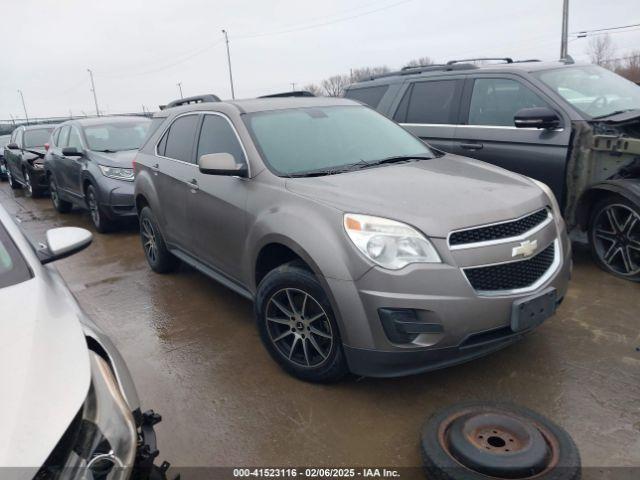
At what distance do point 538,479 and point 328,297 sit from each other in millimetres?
1322

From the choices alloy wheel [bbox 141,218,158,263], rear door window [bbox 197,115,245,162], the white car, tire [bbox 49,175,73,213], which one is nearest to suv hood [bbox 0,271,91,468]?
the white car

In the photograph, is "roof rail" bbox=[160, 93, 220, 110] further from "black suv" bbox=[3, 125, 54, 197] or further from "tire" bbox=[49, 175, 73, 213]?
"black suv" bbox=[3, 125, 54, 197]

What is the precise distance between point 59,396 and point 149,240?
4123 mm

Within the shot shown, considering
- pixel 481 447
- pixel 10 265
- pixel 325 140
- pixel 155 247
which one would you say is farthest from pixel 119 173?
pixel 481 447

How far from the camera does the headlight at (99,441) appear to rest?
148 centimetres

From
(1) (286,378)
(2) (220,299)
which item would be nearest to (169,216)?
(2) (220,299)

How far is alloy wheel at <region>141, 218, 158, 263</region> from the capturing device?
5311 millimetres

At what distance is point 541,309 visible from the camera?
2822mm

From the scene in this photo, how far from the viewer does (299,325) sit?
3.13 metres

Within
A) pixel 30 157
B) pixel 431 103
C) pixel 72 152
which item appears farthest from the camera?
pixel 30 157

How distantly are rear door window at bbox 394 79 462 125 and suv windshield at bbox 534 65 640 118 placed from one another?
0.92 meters

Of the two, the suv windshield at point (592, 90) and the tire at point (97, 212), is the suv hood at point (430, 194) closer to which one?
the suv windshield at point (592, 90)

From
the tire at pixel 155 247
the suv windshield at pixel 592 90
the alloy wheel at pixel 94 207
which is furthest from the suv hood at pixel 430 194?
the alloy wheel at pixel 94 207

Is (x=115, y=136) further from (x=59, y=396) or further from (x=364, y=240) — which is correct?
(x=59, y=396)
